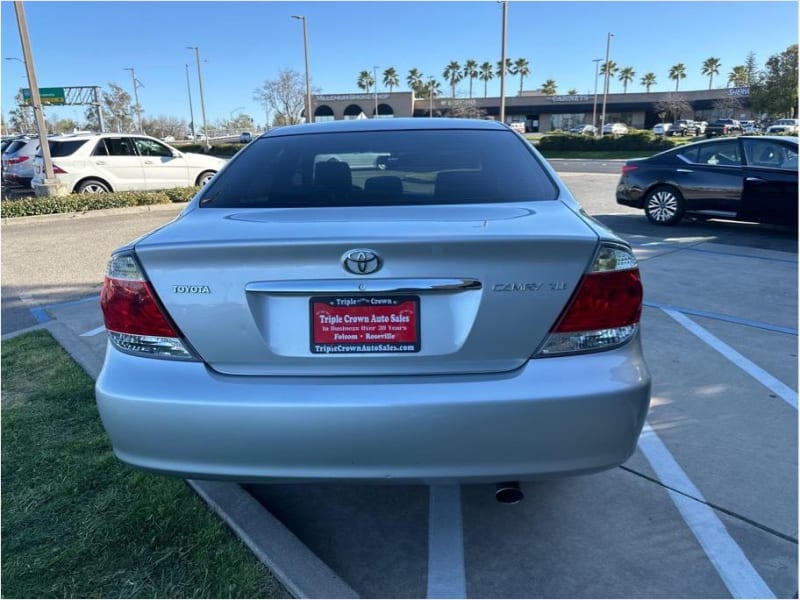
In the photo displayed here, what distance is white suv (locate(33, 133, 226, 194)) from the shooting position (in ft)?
45.2

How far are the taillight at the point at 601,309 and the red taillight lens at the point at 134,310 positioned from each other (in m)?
1.27

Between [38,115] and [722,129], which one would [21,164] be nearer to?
[38,115]

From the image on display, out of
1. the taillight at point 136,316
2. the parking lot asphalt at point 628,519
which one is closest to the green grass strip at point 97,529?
the parking lot asphalt at point 628,519

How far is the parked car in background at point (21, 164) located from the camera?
16422 millimetres

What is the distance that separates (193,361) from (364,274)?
0.66 meters

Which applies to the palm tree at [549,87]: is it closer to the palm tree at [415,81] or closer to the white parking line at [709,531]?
the palm tree at [415,81]

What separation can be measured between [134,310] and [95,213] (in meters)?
11.6

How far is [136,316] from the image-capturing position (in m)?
2.08

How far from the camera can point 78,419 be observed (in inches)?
134

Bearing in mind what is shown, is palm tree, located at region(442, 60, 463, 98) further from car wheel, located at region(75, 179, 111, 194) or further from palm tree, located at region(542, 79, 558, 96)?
car wheel, located at region(75, 179, 111, 194)

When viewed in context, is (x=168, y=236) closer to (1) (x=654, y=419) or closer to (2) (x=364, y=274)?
(2) (x=364, y=274)

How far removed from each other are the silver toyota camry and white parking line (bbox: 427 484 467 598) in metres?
0.33

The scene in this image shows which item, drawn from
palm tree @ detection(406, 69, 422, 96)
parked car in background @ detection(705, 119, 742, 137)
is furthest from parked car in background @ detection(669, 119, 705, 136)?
palm tree @ detection(406, 69, 422, 96)

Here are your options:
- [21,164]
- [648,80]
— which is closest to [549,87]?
[648,80]
